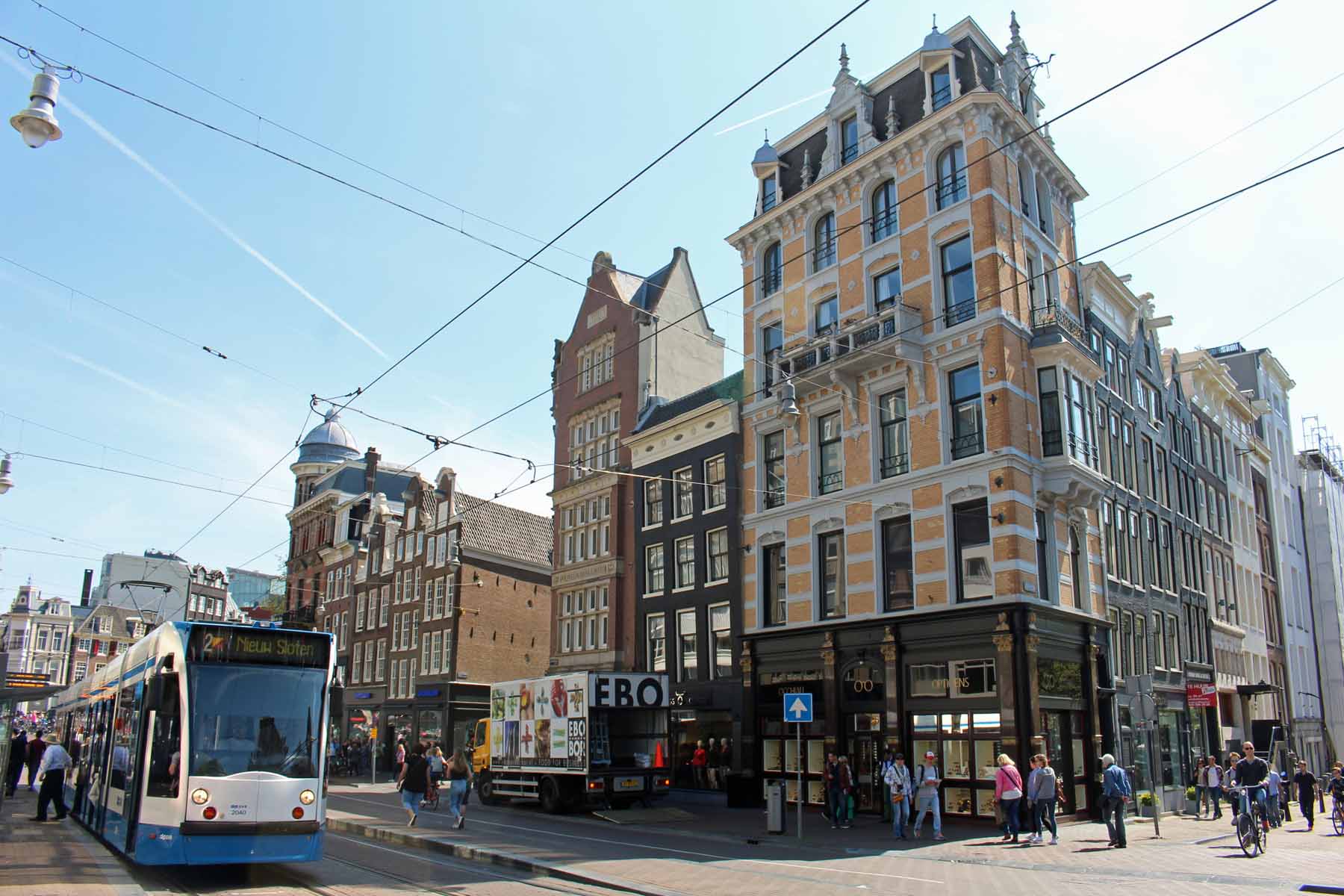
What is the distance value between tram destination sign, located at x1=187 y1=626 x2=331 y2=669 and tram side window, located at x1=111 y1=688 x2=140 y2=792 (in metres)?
1.73

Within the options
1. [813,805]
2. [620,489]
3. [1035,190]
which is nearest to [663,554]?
[620,489]

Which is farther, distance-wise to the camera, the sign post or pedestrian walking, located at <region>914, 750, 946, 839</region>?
pedestrian walking, located at <region>914, 750, 946, 839</region>

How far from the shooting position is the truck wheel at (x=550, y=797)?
25.7m

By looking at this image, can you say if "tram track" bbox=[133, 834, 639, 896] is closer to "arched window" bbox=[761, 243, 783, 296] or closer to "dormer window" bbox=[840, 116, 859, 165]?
"arched window" bbox=[761, 243, 783, 296]

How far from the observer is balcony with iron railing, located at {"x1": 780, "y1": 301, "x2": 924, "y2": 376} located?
2656 centimetres

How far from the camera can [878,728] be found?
85.1 feet

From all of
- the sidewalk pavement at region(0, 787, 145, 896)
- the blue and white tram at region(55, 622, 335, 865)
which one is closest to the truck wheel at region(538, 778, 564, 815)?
the sidewalk pavement at region(0, 787, 145, 896)

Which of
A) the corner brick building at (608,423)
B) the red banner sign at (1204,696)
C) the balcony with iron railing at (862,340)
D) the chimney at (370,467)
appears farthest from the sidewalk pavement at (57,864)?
the chimney at (370,467)

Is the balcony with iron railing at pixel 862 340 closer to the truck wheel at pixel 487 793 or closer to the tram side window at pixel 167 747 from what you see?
the truck wheel at pixel 487 793

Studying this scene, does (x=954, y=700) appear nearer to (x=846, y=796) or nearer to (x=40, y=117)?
(x=846, y=796)

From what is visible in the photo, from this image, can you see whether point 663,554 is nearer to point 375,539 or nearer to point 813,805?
point 813,805

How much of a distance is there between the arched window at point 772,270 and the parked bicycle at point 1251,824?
63.0ft

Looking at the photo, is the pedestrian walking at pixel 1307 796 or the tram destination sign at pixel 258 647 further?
the pedestrian walking at pixel 1307 796

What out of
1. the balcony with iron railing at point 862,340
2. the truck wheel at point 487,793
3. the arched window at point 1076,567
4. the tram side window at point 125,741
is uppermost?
the balcony with iron railing at point 862,340
